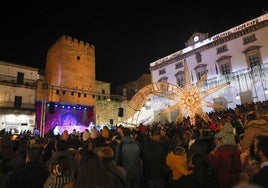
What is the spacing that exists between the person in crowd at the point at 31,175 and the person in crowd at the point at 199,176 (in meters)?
2.57

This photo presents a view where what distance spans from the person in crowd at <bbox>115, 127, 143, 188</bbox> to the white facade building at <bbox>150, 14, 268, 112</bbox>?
22584mm

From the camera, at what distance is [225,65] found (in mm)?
28359

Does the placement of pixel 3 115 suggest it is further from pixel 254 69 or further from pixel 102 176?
pixel 254 69

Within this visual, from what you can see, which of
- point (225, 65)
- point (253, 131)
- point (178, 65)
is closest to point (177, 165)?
point (253, 131)

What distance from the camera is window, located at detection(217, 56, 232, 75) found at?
27859 mm

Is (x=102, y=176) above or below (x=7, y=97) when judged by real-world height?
→ below

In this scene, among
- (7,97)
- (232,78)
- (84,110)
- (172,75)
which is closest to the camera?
(232,78)

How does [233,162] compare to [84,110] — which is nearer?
[233,162]

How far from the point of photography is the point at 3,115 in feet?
88.6

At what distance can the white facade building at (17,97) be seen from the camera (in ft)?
90.2

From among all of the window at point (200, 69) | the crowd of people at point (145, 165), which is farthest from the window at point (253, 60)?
the crowd of people at point (145, 165)

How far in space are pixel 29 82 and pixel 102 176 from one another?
110 ft

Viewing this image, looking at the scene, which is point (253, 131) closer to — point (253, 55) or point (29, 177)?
point (29, 177)

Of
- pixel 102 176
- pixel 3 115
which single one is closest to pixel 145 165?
pixel 102 176
